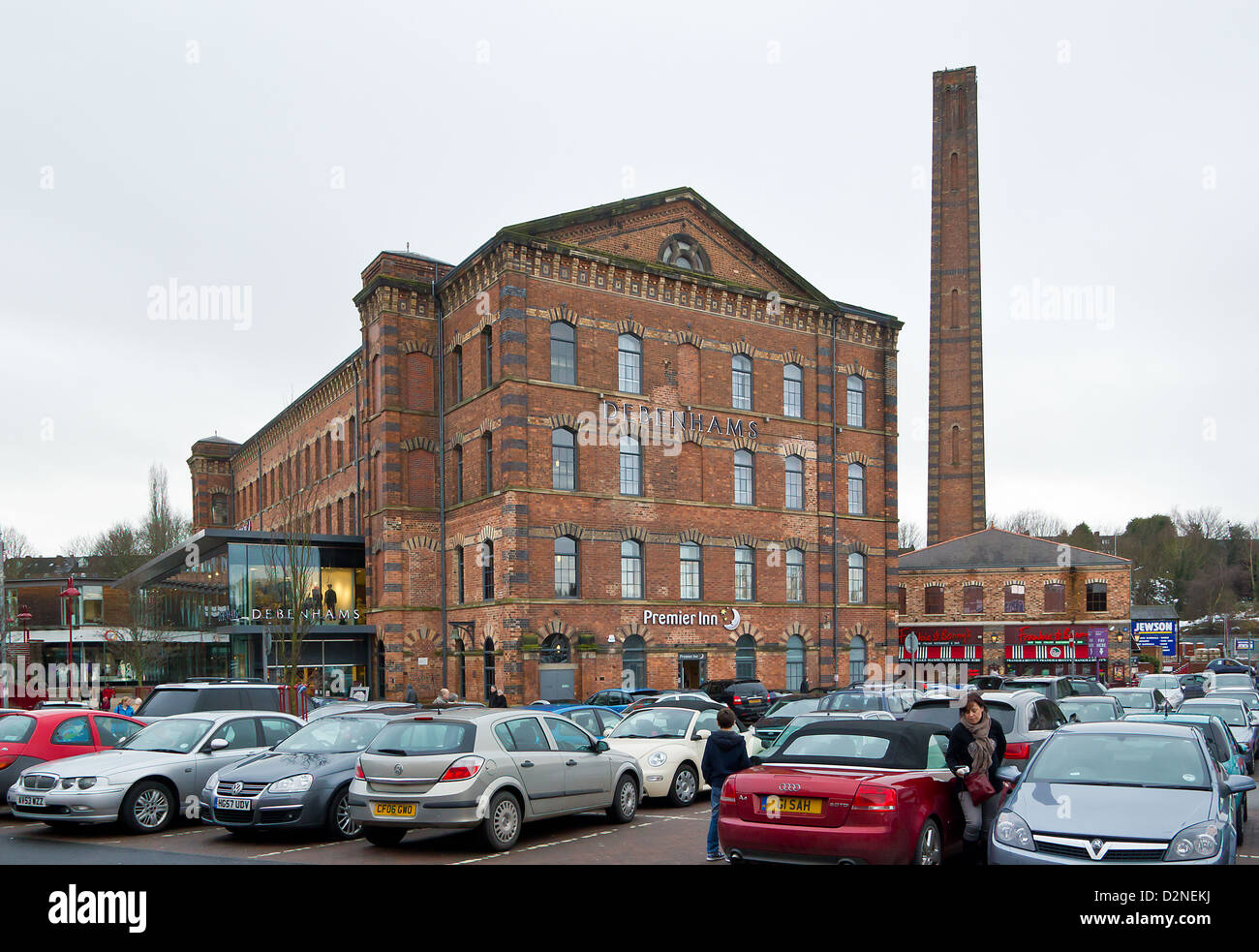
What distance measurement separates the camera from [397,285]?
3841cm

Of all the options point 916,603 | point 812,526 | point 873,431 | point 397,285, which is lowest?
point 916,603

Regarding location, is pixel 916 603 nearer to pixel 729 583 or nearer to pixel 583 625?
pixel 729 583

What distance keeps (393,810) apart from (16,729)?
23.2 ft

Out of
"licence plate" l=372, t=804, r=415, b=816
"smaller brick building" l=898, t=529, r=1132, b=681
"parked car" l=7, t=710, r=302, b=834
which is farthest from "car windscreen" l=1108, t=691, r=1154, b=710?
"smaller brick building" l=898, t=529, r=1132, b=681

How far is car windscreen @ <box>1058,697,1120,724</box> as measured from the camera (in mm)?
18188

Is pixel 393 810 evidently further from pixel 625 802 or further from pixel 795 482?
pixel 795 482

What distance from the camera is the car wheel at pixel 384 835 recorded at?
39.2ft

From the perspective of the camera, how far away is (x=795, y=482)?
1639 inches

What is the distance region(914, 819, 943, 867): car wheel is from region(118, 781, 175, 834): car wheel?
9386 mm

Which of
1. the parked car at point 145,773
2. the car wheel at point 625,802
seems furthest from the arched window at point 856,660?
the parked car at point 145,773

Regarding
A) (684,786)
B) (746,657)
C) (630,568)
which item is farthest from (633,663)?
(684,786)

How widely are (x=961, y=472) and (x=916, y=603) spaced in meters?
13.7

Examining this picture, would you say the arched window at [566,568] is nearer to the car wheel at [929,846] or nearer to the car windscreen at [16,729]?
the car windscreen at [16,729]

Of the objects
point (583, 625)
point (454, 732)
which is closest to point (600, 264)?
point (583, 625)
